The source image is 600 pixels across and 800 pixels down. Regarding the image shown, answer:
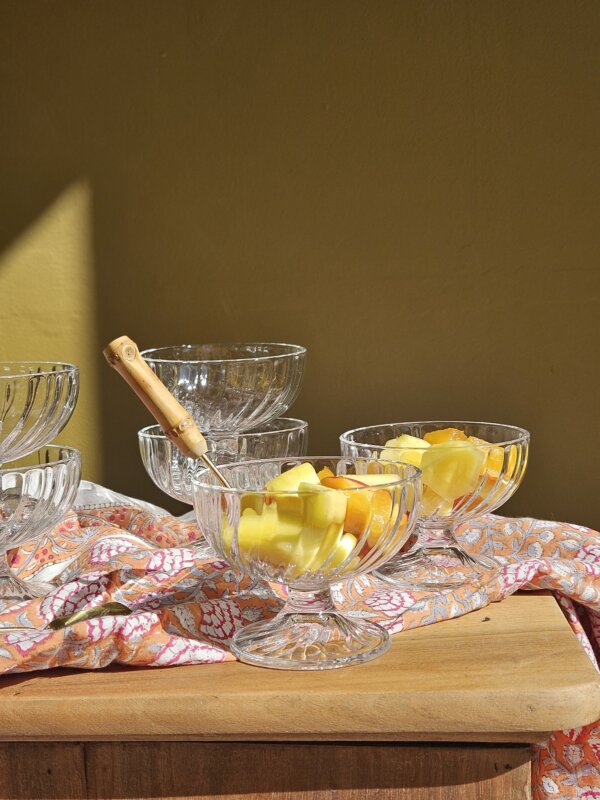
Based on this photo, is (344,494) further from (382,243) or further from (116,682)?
(382,243)

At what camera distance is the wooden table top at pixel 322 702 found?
2.39 ft

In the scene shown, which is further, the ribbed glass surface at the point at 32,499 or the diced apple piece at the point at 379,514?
the ribbed glass surface at the point at 32,499

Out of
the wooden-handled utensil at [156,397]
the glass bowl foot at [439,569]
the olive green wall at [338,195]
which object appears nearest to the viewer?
the wooden-handled utensil at [156,397]

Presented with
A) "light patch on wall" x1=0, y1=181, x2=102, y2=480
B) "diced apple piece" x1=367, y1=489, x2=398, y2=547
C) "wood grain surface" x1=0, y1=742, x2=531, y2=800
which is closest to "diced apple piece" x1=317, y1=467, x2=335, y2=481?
"diced apple piece" x1=367, y1=489, x2=398, y2=547

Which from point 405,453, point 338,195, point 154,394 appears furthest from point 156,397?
point 338,195

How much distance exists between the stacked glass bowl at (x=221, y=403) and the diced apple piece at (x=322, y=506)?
0.37 meters

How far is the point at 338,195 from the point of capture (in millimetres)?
1418

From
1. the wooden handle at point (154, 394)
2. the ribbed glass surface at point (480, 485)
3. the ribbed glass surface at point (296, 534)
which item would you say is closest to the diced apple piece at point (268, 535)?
the ribbed glass surface at point (296, 534)

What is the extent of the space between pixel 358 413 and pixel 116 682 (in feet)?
2.43

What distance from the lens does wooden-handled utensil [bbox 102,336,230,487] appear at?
2.83 ft

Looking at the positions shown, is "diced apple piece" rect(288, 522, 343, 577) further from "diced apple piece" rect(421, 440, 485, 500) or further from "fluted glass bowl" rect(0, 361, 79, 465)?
"fluted glass bowl" rect(0, 361, 79, 465)

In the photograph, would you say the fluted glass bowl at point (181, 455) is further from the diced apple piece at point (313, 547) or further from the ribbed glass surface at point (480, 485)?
the diced apple piece at point (313, 547)

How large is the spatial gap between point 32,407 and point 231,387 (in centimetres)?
24

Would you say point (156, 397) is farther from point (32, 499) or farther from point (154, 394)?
point (32, 499)
